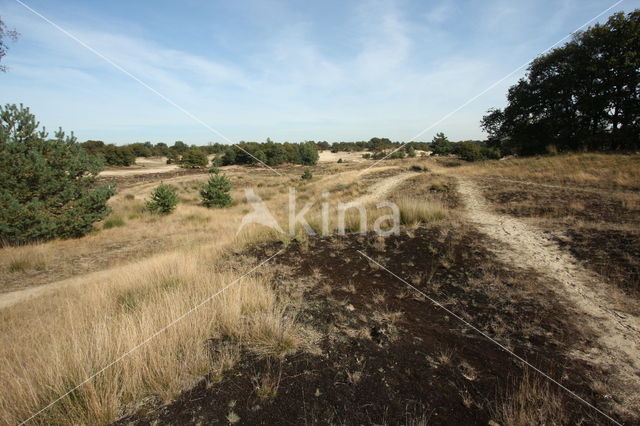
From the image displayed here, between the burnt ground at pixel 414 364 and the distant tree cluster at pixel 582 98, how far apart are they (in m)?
24.1

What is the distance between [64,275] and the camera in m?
8.27

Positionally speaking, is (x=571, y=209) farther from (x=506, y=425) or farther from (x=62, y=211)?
(x=62, y=211)

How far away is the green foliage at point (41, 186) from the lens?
10641 mm

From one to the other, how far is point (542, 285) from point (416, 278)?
2134 millimetres

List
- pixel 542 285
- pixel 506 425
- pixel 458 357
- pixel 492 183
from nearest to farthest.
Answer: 1. pixel 506 425
2. pixel 458 357
3. pixel 542 285
4. pixel 492 183

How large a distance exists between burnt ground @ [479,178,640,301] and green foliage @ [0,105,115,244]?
1767 cm

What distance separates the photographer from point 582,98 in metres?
21.4

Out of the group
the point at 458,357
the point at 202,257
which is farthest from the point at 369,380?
the point at 202,257

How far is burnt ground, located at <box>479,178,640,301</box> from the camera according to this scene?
515 centimetres

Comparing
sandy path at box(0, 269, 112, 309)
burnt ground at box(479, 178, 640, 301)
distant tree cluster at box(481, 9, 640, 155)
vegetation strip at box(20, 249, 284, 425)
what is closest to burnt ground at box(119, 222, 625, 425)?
vegetation strip at box(20, 249, 284, 425)

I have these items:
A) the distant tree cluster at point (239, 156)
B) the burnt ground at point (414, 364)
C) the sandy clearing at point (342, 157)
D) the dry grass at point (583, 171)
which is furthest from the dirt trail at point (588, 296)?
the distant tree cluster at point (239, 156)

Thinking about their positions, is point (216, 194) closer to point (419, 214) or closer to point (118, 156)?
point (419, 214)

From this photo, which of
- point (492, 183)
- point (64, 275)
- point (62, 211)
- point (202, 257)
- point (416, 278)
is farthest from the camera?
point (492, 183)

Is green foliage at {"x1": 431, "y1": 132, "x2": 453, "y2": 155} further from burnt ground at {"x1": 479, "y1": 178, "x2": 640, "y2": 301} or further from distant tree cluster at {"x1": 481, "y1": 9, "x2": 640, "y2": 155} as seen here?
burnt ground at {"x1": 479, "y1": 178, "x2": 640, "y2": 301}
